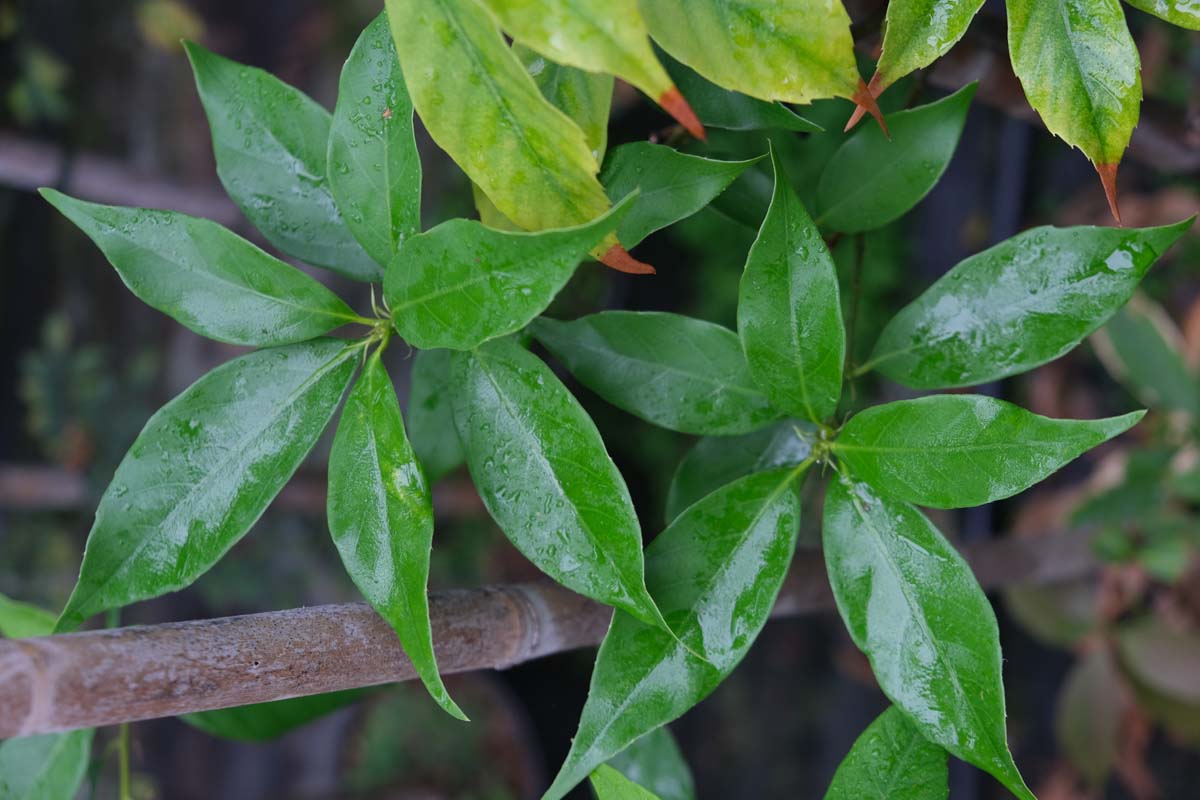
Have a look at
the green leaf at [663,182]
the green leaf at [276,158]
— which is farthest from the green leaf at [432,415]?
the green leaf at [663,182]

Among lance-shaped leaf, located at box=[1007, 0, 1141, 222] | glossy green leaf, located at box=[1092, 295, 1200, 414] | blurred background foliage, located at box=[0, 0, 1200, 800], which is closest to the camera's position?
lance-shaped leaf, located at box=[1007, 0, 1141, 222]

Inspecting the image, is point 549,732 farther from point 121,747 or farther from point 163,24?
point 163,24

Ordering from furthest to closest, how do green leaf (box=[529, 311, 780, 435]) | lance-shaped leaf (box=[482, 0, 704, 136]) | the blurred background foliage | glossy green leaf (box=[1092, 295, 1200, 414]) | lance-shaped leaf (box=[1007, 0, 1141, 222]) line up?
1. the blurred background foliage
2. glossy green leaf (box=[1092, 295, 1200, 414])
3. green leaf (box=[529, 311, 780, 435])
4. lance-shaped leaf (box=[1007, 0, 1141, 222])
5. lance-shaped leaf (box=[482, 0, 704, 136])

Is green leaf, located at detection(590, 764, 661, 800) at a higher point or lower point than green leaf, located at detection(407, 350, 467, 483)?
lower

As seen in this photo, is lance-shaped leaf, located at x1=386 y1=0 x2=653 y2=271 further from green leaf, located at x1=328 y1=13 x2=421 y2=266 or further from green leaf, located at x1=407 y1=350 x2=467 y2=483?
green leaf, located at x1=407 y1=350 x2=467 y2=483

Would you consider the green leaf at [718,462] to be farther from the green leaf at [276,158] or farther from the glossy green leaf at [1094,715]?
the glossy green leaf at [1094,715]

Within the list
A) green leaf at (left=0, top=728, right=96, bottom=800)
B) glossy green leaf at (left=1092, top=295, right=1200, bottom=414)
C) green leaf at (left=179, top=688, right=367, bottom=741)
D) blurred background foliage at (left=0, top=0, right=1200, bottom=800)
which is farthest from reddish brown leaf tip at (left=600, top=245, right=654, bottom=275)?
glossy green leaf at (left=1092, top=295, right=1200, bottom=414)

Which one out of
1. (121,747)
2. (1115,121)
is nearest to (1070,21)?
(1115,121)

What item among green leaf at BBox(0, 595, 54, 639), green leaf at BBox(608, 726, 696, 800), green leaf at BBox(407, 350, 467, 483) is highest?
green leaf at BBox(407, 350, 467, 483)
